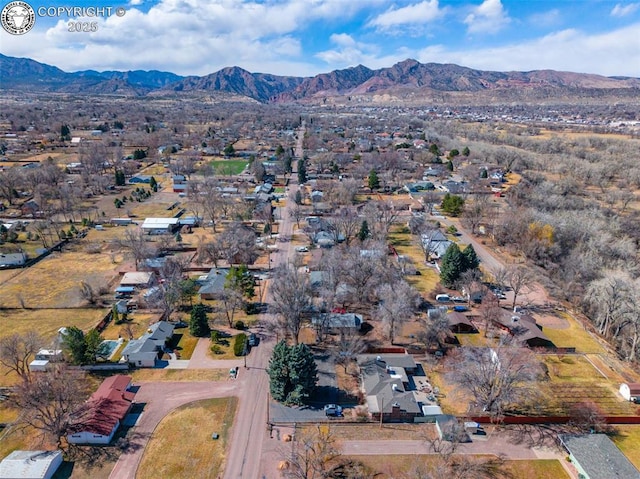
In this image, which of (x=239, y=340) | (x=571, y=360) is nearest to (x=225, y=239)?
(x=239, y=340)

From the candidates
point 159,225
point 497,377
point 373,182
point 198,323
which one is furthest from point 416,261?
point 159,225

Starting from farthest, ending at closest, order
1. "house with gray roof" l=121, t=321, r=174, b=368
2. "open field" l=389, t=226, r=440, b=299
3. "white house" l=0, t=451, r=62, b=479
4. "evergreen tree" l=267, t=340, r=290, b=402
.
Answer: "open field" l=389, t=226, r=440, b=299 → "house with gray roof" l=121, t=321, r=174, b=368 → "evergreen tree" l=267, t=340, r=290, b=402 → "white house" l=0, t=451, r=62, b=479

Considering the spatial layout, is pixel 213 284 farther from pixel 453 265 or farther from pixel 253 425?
pixel 453 265

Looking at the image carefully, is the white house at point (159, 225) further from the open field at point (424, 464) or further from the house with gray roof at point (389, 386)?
the open field at point (424, 464)

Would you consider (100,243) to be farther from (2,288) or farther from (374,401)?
(374,401)

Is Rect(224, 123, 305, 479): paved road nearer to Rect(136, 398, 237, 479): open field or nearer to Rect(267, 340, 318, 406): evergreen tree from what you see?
Rect(136, 398, 237, 479): open field

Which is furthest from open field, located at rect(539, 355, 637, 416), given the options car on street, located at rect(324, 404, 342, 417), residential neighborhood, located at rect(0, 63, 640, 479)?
car on street, located at rect(324, 404, 342, 417)
